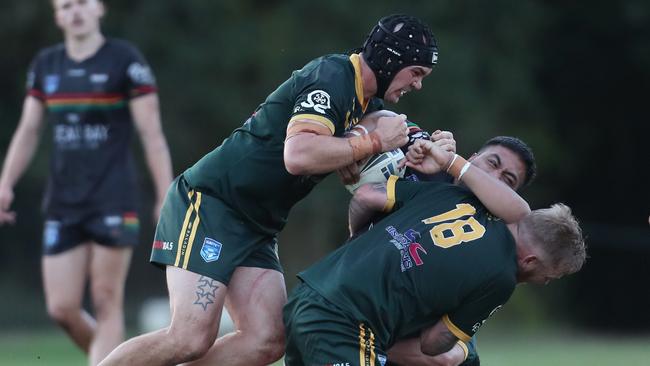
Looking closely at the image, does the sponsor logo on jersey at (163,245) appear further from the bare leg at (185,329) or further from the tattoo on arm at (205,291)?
the tattoo on arm at (205,291)

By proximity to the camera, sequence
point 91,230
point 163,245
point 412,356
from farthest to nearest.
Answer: point 91,230 → point 163,245 → point 412,356

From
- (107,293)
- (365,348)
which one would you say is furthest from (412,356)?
(107,293)

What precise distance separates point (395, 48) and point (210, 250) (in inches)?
47.7

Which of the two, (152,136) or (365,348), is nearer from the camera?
(365,348)

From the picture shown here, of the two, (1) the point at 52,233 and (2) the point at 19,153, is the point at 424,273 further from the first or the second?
(2) the point at 19,153

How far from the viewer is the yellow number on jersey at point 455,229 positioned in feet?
16.8

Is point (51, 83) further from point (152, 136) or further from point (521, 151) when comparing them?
point (521, 151)

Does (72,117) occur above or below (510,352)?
above

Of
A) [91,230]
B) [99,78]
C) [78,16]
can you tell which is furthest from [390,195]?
[78,16]

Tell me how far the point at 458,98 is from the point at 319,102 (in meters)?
13.4

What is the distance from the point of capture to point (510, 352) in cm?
1186

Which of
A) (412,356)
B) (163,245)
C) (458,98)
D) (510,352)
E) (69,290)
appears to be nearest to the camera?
(412,356)

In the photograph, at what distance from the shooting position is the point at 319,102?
17.0 feet

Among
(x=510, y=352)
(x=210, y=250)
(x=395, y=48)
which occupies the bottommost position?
(x=510, y=352)
